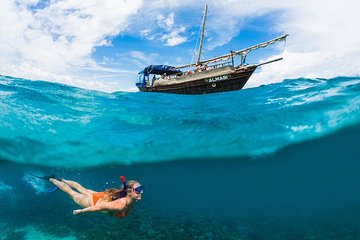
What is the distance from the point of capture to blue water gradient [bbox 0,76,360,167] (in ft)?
47.5

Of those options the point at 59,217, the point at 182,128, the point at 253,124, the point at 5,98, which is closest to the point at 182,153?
the point at 182,128

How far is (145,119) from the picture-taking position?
15.0 meters

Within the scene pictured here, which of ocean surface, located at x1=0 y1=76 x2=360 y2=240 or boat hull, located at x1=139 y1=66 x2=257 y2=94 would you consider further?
boat hull, located at x1=139 y1=66 x2=257 y2=94

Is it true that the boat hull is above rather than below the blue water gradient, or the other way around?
above

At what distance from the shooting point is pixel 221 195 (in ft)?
263

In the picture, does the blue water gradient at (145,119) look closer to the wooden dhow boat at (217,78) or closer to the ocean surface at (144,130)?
the ocean surface at (144,130)

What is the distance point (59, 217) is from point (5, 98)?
9.20m

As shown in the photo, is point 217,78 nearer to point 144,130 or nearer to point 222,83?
point 222,83

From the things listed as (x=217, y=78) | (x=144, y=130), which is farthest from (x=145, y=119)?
(x=217, y=78)

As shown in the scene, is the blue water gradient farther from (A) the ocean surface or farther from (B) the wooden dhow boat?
(B) the wooden dhow boat

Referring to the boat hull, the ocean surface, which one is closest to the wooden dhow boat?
the boat hull

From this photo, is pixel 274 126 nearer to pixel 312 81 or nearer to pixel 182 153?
pixel 312 81

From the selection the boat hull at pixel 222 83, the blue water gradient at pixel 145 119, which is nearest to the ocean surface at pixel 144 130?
the blue water gradient at pixel 145 119

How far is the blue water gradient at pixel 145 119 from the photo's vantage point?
14.5 metres
